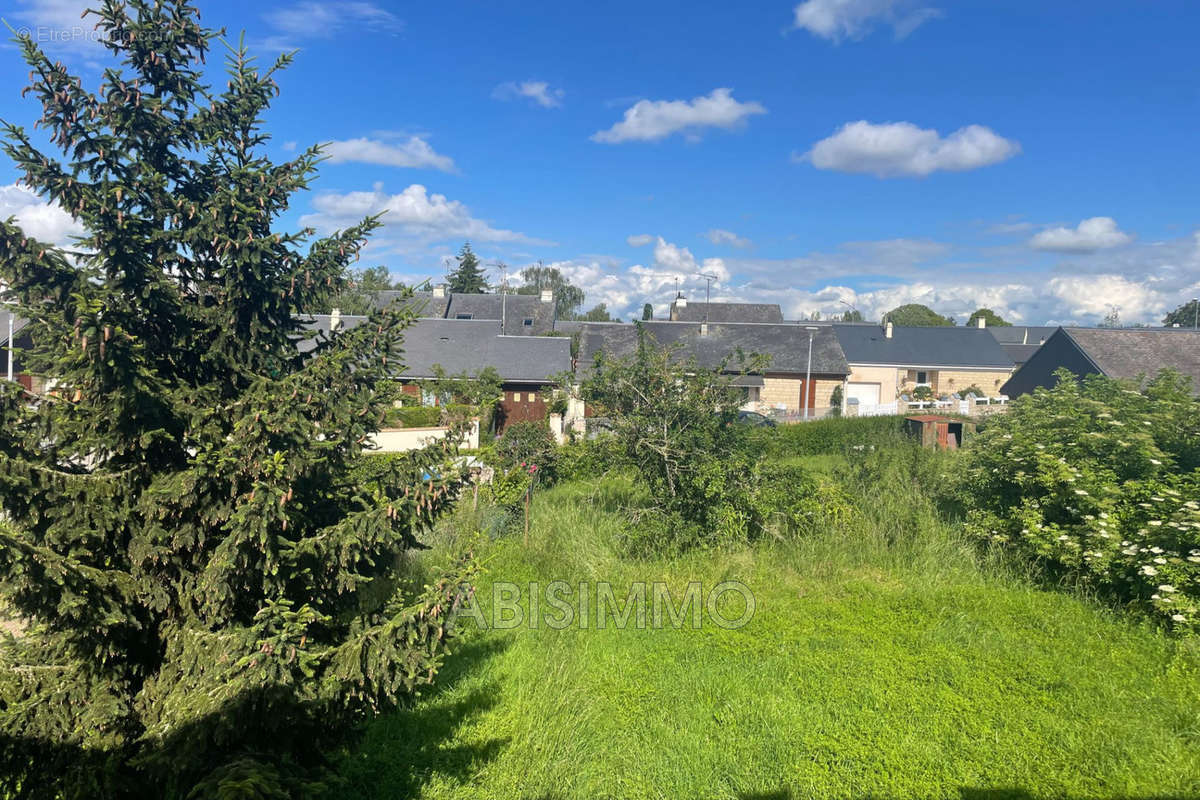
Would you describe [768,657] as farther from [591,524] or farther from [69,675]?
[69,675]

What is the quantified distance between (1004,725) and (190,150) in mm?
6569

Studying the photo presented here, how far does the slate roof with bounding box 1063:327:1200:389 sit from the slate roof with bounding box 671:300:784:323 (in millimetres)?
28552

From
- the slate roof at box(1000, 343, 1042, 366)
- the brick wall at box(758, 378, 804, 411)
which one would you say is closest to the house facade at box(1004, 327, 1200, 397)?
the brick wall at box(758, 378, 804, 411)

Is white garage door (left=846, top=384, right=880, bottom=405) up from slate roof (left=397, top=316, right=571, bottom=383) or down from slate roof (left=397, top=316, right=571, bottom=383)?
down

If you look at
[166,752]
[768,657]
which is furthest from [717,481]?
[166,752]

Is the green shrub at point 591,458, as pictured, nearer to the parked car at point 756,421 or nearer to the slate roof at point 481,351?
the parked car at point 756,421

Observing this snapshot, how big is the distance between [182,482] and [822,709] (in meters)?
4.63

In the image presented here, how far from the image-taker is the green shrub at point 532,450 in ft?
32.3

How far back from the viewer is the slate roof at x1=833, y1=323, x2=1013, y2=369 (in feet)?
144

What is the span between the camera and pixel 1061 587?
7.69m

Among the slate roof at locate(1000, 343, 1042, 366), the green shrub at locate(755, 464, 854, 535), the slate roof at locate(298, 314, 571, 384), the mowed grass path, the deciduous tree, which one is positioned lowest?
the mowed grass path

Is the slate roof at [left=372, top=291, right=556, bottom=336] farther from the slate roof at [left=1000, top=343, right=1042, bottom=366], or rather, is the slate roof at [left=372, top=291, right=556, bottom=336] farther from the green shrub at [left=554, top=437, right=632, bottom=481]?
the slate roof at [left=1000, top=343, right=1042, bottom=366]

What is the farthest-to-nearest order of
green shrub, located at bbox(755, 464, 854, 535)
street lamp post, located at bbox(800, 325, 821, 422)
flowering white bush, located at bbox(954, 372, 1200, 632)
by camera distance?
1. street lamp post, located at bbox(800, 325, 821, 422)
2. green shrub, located at bbox(755, 464, 854, 535)
3. flowering white bush, located at bbox(954, 372, 1200, 632)

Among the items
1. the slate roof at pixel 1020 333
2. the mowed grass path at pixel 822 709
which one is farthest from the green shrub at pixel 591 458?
the slate roof at pixel 1020 333
